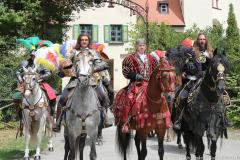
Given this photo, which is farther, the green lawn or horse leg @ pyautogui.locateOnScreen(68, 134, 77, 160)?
the green lawn

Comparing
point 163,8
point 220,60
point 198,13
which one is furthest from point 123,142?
point 163,8

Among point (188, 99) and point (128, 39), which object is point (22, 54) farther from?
point (128, 39)

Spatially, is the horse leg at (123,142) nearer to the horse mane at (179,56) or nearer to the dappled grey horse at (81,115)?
the dappled grey horse at (81,115)

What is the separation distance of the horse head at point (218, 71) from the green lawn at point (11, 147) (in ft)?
19.4

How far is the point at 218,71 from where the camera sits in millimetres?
9125

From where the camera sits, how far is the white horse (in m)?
11.8

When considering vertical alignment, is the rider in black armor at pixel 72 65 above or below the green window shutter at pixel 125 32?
below

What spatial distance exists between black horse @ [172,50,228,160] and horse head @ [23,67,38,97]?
3791mm

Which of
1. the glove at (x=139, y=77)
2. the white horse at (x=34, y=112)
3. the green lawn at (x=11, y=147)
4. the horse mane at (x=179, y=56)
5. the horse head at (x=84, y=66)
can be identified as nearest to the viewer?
the horse head at (x=84, y=66)

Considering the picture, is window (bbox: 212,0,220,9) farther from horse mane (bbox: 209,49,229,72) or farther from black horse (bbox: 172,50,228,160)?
horse mane (bbox: 209,49,229,72)

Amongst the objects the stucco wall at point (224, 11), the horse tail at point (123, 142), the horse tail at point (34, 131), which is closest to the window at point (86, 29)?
the stucco wall at point (224, 11)

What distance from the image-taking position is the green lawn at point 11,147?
1284 centimetres

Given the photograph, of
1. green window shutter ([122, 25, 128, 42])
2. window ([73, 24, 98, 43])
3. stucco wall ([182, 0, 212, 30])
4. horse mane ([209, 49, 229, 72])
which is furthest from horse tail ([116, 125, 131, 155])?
stucco wall ([182, 0, 212, 30])

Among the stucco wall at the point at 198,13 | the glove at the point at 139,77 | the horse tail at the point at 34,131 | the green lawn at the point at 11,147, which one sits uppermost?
the stucco wall at the point at 198,13
